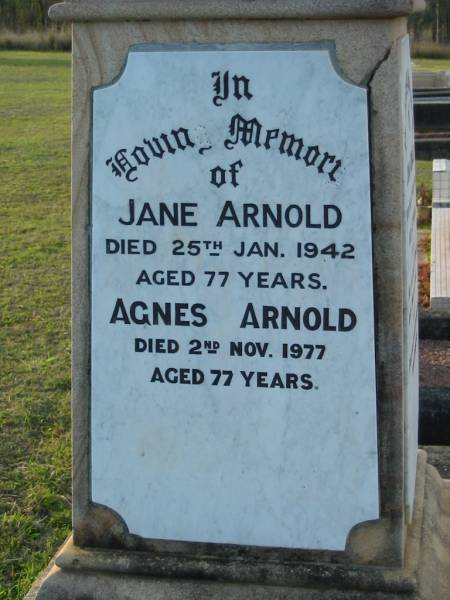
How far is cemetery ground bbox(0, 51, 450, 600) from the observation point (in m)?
3.49

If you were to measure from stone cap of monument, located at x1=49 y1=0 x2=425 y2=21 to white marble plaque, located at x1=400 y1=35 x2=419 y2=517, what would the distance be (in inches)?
7.6

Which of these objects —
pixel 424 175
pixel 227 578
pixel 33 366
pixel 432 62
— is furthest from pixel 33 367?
pixel 432 62

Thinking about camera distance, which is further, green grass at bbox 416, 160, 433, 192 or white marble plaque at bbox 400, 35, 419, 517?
green grass at bbox 416, 160, 433, 192

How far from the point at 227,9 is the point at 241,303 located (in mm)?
713

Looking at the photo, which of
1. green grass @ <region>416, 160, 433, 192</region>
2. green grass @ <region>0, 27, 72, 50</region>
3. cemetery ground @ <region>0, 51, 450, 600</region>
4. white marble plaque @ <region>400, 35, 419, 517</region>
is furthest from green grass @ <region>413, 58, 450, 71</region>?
white marble plaque @ <region>400, 35, 419, 517</region>

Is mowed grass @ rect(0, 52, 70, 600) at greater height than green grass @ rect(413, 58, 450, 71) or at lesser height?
lesser

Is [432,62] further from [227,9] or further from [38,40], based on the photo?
[227,9]

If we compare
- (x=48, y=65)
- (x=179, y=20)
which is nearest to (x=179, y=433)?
(x=179, y=20)

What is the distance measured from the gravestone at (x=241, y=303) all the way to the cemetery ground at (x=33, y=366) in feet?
2.47

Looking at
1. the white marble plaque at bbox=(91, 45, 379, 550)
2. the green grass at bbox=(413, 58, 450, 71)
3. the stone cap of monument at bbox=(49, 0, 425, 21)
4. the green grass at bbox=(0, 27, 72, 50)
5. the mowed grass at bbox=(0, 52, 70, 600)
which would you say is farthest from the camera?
the green grass at bbox=(0, 27, 72, 50)

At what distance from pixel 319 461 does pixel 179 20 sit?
1.15 m

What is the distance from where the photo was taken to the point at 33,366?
504 cm

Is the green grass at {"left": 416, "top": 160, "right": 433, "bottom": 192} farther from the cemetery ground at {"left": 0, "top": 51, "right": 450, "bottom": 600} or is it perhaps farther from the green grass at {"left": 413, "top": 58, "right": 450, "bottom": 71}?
the green grass at {"left": 413, "top": 58, "right": 450, "bottom": 71}

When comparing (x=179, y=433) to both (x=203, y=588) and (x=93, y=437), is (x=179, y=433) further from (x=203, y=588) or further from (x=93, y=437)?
(x=203, y=588)
